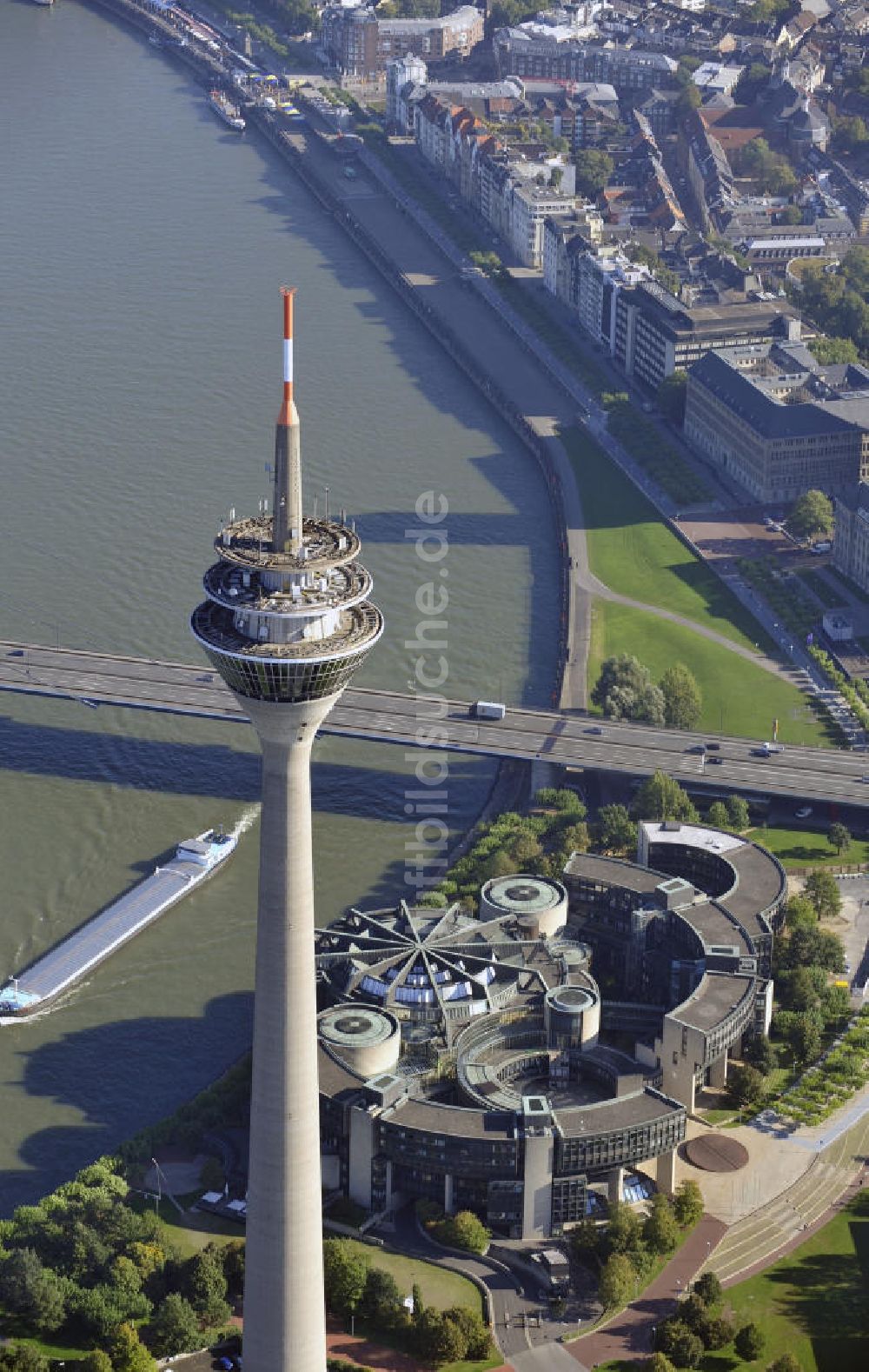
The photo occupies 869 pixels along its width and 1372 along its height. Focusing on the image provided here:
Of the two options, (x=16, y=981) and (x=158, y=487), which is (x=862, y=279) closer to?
(x=158, y=487)

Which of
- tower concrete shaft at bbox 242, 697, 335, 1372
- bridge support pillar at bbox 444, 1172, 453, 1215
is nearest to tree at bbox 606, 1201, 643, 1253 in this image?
bridge support pillar at bbox 444, 1172, 453, 1215

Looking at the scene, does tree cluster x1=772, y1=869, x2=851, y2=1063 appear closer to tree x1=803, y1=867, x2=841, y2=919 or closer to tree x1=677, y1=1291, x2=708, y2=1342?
tree x1=803, y1=867, x2=841, y2=919

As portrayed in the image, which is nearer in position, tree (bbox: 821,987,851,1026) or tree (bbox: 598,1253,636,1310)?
tree (bbox: 598,1253,636,1310)

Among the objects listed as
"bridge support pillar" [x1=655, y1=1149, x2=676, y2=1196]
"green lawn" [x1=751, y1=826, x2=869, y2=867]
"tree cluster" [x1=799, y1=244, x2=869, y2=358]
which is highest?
"tree cluster" [x1=799, y1=244, x2=869, y2=358]

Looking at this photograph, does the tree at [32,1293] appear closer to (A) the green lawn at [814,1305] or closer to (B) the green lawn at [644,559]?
(A) the green lawn at [814,1305]

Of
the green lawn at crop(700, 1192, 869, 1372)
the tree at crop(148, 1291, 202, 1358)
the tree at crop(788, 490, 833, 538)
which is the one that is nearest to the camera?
the tree at crop(148, 1291, 202, 1358)

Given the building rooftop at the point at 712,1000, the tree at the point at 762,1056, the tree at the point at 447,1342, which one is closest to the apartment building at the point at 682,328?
the building rooftop at the point at 712,1000

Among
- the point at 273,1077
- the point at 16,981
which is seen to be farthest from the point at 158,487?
the point at 273,1077
